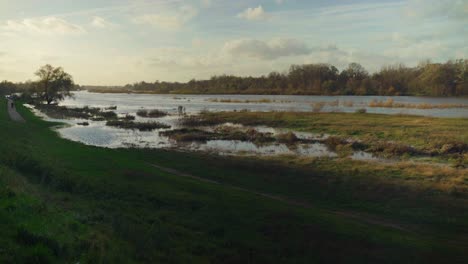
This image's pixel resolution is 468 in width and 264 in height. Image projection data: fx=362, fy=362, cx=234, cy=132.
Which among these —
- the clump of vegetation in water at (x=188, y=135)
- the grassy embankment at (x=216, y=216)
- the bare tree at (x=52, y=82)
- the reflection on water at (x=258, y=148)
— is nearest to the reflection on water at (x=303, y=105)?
the bare tree at (x=52, y=82)

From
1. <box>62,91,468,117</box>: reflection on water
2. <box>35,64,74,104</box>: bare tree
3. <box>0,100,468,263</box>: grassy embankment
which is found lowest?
<box>0,100,468,263</box>: grassy embankment

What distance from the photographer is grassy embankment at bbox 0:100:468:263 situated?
9828mm

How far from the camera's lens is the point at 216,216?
14555mm

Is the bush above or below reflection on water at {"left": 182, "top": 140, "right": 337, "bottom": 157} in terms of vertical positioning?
above

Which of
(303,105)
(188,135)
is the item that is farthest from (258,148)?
(303,105)

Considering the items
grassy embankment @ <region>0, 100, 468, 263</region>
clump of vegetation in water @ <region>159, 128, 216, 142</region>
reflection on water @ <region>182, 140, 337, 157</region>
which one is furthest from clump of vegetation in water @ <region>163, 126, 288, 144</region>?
grassy embankment @ <region>0, 100, 468, 263</region>

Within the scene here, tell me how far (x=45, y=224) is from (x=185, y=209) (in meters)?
6.64

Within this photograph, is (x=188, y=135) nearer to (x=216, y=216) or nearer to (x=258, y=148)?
(x=258, y=148)

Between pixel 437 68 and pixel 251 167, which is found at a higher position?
pixel 437 68

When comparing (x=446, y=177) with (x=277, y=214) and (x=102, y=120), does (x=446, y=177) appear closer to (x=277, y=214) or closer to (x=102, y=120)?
(x=277, y=214)

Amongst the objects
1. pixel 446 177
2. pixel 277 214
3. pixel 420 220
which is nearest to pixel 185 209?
pixel 277 214

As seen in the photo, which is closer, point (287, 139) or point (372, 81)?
point (287, 139)

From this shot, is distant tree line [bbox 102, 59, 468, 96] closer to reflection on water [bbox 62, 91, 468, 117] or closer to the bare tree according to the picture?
reflection on water [bbox 62, 91, 468, 117]

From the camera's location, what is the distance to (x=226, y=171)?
24234 mm
